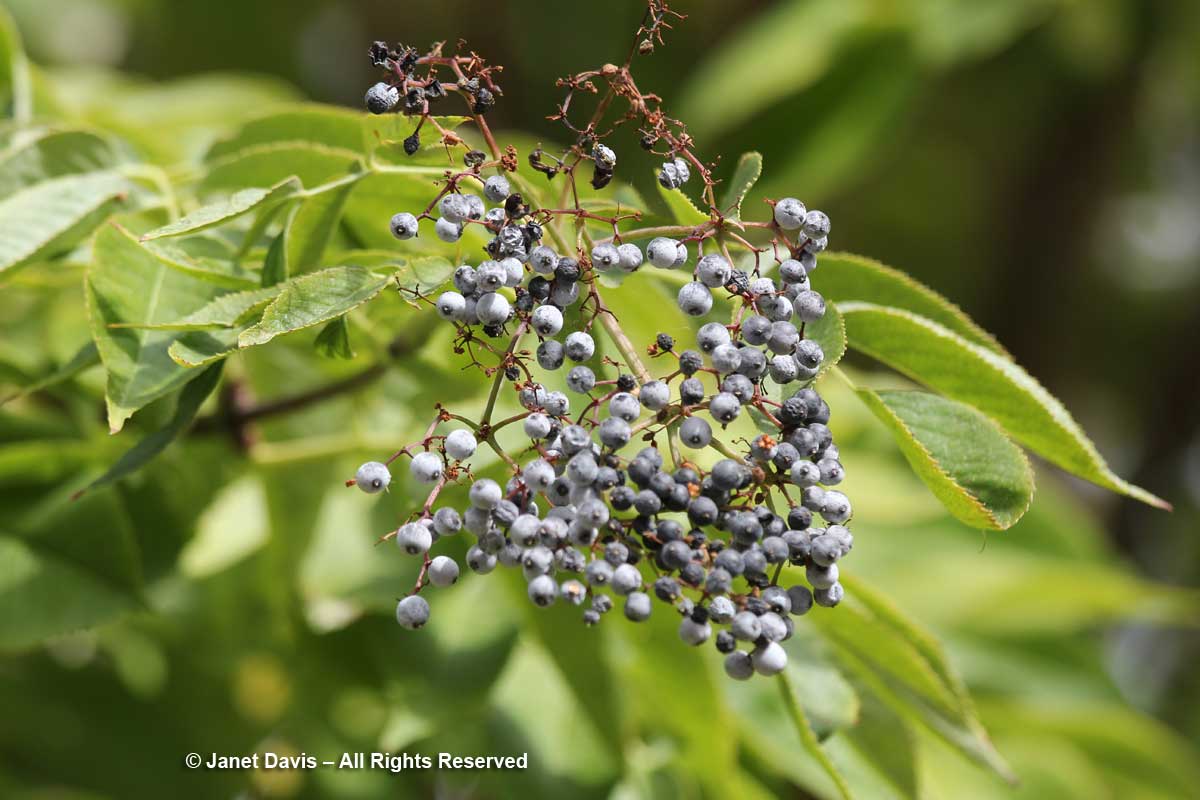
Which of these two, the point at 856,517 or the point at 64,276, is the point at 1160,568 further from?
the point at 64,276

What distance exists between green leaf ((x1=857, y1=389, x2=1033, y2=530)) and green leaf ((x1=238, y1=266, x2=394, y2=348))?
0.47 m

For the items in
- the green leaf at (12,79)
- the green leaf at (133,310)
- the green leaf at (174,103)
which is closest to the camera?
the green leaf at (133,310)

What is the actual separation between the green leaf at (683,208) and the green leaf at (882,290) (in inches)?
7.4

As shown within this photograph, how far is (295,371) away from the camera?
168cm

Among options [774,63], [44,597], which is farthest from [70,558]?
[774,63]

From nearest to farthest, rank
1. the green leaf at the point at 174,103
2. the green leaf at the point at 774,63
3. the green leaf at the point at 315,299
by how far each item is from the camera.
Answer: the green leaf at the point at 315,299, the green leaf at the point at 174,103, the green leaf at the point at 774,63

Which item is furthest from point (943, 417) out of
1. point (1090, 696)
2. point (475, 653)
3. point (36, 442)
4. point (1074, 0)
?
point (1074, 0)

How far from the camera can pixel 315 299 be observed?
917 mm

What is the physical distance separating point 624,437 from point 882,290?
0.45 m

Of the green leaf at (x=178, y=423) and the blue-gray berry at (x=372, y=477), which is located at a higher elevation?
the blue-gray berry at (x=372, y=477)

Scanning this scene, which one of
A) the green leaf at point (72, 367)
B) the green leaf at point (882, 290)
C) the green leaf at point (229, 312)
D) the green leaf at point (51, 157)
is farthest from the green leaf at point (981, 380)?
the green leaf at point (51, 157)

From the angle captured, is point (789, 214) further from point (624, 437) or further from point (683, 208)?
point (624, 437)

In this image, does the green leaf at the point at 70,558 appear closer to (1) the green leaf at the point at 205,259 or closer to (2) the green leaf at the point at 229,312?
(1) the green leaf at the point at 205,259

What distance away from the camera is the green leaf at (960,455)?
955mm
